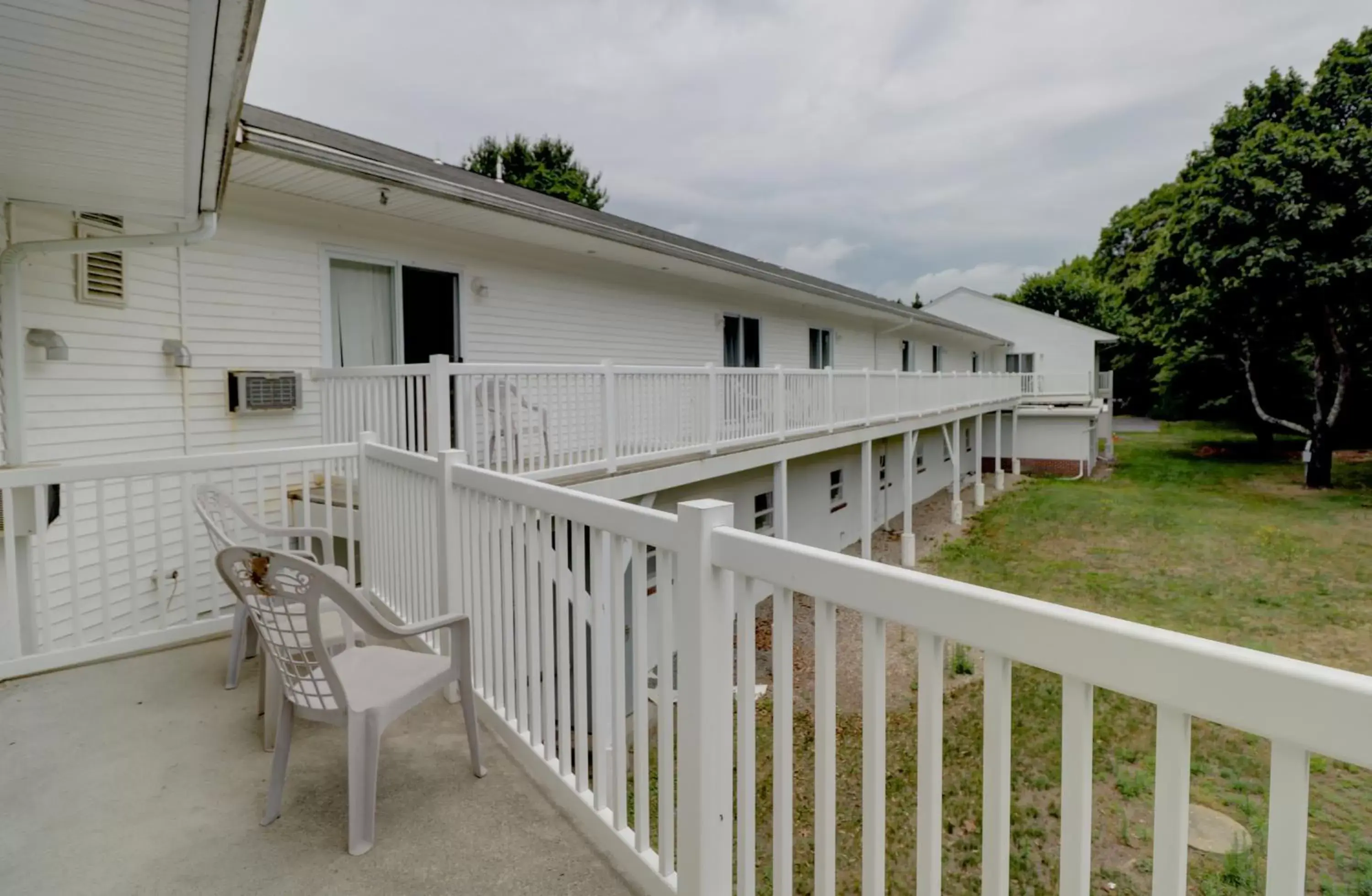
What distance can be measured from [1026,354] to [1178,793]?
32.1 metres

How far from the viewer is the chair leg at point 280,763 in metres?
2.26

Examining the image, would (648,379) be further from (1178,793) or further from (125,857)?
(1178,793)

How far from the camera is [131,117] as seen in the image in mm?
2836

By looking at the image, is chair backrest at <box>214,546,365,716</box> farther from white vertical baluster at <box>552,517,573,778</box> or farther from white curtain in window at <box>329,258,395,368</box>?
white curtain in window at <box>329,258,395,368</box>

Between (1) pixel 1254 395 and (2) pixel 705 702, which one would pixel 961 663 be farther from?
(1) pixel 1254 395

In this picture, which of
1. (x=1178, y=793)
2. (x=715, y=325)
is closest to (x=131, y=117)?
(x=1178, y=793)

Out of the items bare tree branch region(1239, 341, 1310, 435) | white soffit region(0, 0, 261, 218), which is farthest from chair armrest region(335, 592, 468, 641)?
bare tree branch region(1239, 341, 1310, 435)

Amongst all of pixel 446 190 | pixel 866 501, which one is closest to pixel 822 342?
pixel 866 501

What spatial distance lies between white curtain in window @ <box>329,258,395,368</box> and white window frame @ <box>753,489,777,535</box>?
6395 mm

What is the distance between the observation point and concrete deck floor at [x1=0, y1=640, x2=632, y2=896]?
2051 mm

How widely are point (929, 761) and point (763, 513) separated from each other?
10.4m

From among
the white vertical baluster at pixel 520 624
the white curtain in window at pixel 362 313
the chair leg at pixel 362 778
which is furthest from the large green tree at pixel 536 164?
the chair leg at pixel 362 778

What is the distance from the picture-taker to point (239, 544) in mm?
3600

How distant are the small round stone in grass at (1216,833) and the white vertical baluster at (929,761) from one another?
4.06 meters
